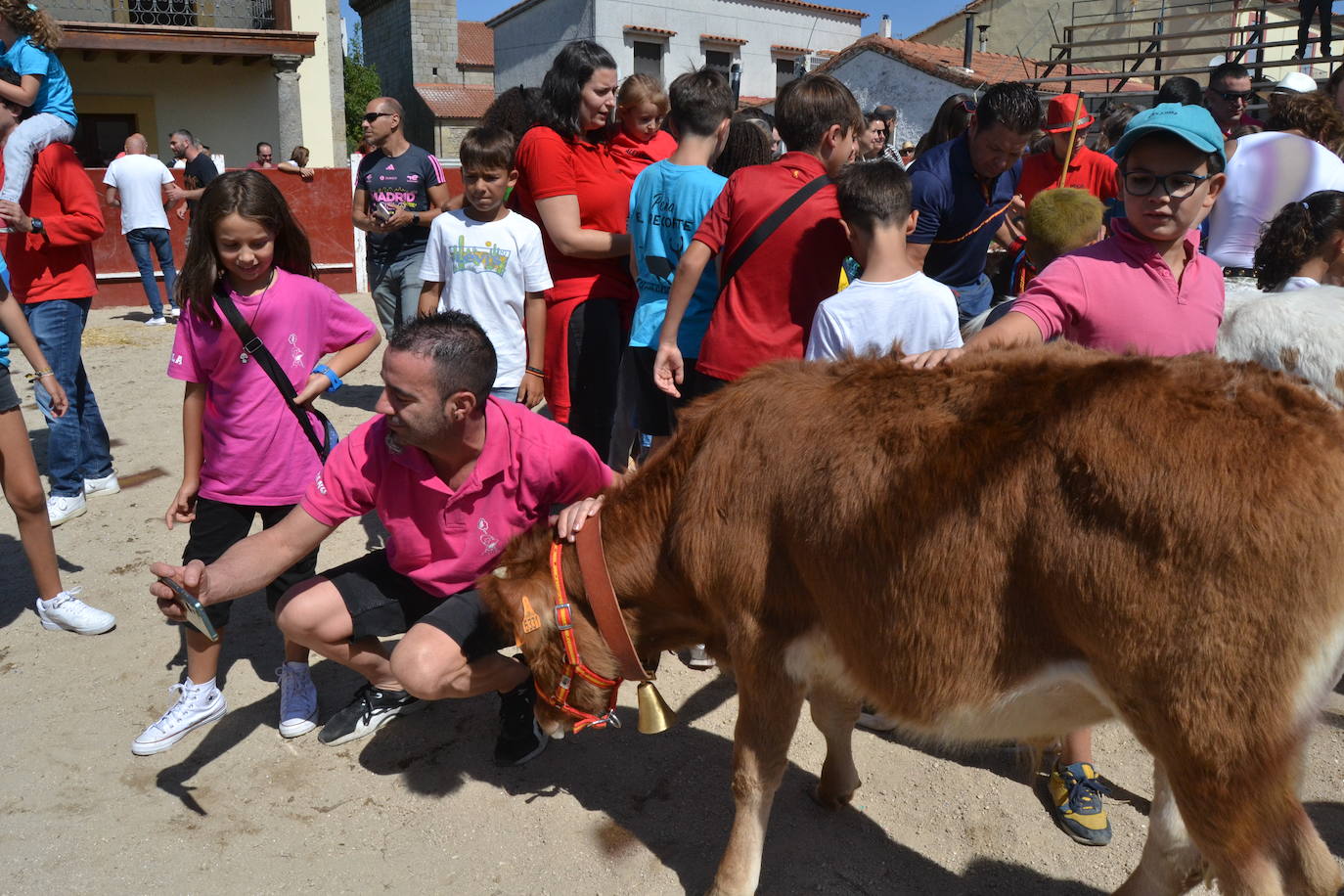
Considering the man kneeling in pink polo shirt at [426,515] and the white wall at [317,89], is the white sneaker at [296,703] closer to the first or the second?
the man kneeling in pink polo shirt at [426,515]

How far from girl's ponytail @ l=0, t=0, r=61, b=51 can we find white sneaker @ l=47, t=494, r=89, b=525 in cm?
283

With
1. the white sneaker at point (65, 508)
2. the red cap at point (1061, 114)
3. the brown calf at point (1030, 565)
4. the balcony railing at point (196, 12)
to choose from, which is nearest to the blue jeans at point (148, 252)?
the white sneaker at point (65, 508)

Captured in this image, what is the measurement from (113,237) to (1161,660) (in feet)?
47.5

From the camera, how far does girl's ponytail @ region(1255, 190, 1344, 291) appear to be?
328 cm

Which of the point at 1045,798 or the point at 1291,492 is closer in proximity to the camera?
the point at 1291,492

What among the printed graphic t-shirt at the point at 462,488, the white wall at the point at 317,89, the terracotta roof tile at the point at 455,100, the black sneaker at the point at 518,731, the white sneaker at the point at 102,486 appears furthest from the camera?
the terracotta roof tile at the point at 455,100

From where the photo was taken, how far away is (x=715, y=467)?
2.55 meters

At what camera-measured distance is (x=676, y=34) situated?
35406mm

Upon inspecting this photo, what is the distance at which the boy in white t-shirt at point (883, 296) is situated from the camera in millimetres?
3219

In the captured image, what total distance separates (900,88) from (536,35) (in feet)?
56.0

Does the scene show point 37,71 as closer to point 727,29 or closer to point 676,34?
point 676,34

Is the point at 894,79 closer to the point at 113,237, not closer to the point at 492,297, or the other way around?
the point at 113,237

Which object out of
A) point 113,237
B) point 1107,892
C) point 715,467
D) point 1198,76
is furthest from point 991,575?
point 1198,76

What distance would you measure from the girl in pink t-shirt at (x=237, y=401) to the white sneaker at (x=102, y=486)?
2937 millimetres
